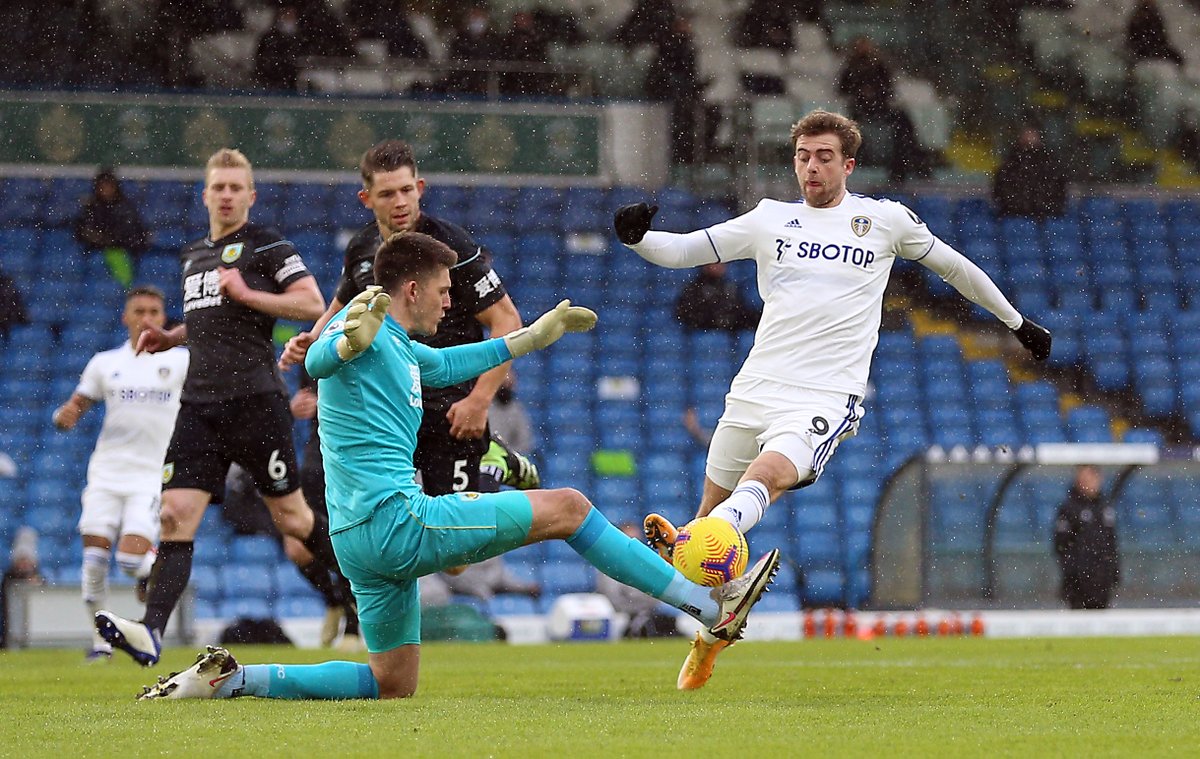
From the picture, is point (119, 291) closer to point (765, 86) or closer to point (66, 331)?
point (66, 331)

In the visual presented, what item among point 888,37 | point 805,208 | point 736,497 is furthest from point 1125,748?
point 888,37

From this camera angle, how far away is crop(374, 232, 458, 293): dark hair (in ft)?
19.5

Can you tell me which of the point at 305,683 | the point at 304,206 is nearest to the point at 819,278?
the point at 305,683

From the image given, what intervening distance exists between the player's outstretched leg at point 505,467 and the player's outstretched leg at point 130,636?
70.1 inches

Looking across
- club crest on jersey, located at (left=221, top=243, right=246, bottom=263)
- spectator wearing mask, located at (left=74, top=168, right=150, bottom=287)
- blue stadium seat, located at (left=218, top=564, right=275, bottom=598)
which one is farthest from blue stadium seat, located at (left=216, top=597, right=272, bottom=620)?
club crest on jersey, located at (left=221, top=243, right=246, bottom=263)

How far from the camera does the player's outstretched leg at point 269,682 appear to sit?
243 inches

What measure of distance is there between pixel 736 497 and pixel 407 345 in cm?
134

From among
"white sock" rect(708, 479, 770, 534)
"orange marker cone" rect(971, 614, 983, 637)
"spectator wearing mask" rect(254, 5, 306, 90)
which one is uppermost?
"spectator wearing mask" rect(254, 5, 306, 90)

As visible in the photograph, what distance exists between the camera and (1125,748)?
15.1 ft

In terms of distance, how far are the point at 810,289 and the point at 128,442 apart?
545 centimetres

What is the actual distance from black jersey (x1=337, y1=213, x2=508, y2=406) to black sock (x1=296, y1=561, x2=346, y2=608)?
2.23m

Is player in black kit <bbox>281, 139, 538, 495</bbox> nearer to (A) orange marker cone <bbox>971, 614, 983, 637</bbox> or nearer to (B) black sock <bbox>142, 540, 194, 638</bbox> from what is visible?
(B) black sock <bbox>142, 540, 194, 638</bbox>

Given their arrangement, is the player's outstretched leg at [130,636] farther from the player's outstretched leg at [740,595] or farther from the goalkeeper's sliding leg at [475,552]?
A: the player's outstretched leg at [740,595]

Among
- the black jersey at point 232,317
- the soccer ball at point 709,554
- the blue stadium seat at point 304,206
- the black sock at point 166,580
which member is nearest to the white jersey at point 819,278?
the soccer ball at point 709,554
